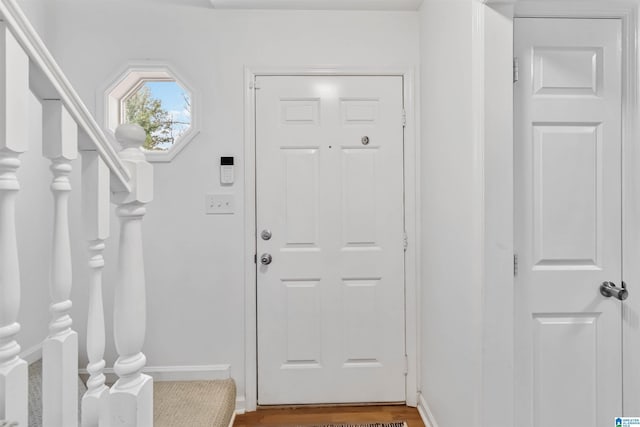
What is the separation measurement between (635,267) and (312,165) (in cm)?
160

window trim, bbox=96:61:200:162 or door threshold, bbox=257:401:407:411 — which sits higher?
window trim, bbox=96:61:200:162

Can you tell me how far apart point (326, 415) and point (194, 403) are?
2.43 ft

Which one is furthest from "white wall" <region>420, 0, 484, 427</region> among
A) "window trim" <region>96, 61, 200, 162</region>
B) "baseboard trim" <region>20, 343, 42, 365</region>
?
"baseboard trim" <region>20, 343, 42, 365</region>

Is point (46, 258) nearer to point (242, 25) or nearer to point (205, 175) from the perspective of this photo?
point (205, 175)

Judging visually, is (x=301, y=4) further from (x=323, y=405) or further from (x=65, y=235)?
(x=323, y=405)

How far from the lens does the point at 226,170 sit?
219 centimetres

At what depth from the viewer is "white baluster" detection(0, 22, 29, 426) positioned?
2.07 feet

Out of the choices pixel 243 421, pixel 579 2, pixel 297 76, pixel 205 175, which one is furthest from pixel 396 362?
pixel 579 2

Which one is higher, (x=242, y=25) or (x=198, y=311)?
(x=242, y=25)

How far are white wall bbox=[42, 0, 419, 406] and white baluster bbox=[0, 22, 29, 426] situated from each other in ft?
5.05

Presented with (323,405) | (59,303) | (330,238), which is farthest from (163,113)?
(323,405)

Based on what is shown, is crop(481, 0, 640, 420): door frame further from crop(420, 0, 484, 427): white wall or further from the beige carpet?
the beige carpet

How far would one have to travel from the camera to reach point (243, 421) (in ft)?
6.87

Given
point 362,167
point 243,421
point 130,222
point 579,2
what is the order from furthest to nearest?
point 362,167
point 243,421
point 579,2
point 130,222
